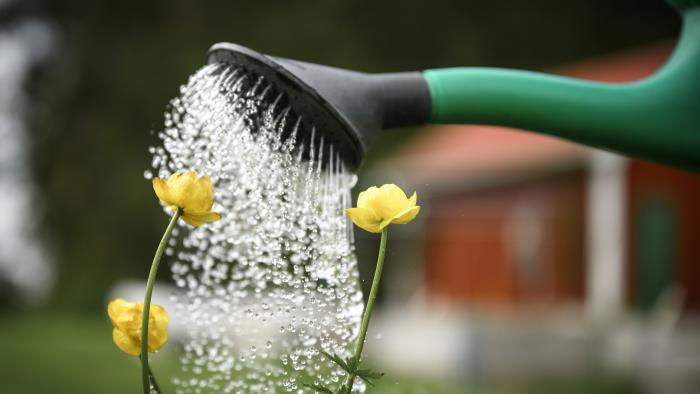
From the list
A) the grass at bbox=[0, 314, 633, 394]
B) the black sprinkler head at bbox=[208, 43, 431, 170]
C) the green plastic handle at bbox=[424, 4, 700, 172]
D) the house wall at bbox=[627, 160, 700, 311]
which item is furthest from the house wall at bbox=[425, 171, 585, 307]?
the black sprinkler head at bbox=[208, 43, 431, 170]

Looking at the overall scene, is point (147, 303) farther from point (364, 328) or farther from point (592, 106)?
point (592, 106)

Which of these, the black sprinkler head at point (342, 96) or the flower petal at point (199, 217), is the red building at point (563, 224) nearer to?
the black sprinkler head at point (342, 96)

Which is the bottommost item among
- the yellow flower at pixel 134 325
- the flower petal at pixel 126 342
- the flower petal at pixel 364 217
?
the flower petal at pixel 126 342

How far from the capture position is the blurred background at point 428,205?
5375 mm

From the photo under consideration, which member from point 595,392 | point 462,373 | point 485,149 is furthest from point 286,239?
point 485,149

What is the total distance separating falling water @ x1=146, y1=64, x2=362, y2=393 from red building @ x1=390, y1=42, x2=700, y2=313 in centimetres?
504

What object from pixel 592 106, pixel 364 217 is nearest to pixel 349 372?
pixel 364 217

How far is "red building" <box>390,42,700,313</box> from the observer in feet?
20.3

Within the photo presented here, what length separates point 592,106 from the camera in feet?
2.72

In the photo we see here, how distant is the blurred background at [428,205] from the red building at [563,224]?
Answer: 16mm

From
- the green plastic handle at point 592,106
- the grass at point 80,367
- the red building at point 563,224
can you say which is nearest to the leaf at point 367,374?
the green plastic handle at point 592,106

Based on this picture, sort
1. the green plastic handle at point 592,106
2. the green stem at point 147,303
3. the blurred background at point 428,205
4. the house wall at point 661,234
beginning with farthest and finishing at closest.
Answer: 1. the house wall at point 661,234
2. the blurred background at point 428,205
3. the green plastic handle at point 592,106
4. the green stem at point 147,303

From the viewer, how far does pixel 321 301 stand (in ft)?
2.51

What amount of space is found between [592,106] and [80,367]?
18.9 feet
